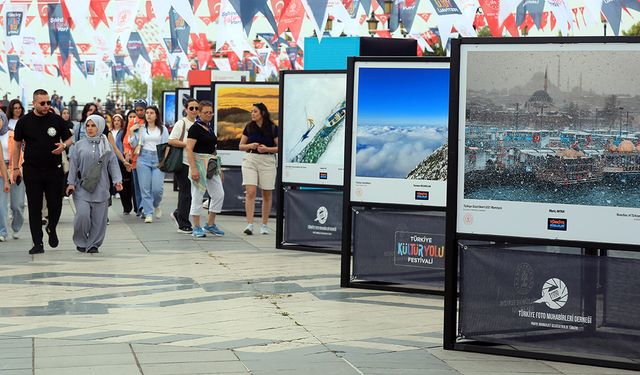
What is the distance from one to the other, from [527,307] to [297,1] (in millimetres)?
18621

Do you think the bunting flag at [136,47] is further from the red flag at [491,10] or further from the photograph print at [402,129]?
the photograph print at [402,129]

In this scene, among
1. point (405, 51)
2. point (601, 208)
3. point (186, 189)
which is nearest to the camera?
point (601, 208)

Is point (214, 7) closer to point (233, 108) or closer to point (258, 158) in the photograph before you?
point (233, 108)

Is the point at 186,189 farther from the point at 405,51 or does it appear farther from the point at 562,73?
the point at 562,73

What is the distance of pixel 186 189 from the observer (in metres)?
18.9

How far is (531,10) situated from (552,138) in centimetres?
1605

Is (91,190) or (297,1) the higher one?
(297,1)

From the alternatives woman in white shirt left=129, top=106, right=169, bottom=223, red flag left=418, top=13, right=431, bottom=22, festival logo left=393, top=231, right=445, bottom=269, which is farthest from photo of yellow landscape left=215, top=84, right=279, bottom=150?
red flag left=418, top=13, right=431, bottom=22

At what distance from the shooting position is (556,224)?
29.4ft

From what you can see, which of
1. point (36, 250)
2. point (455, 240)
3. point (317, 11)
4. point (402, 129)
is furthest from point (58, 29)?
point (455, 240)

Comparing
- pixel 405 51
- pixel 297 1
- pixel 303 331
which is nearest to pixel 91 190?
pixel 405 51

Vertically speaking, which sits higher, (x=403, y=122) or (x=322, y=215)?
(x=403, y=122)

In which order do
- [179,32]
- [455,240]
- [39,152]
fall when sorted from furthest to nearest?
[179,32], [39,152], [455,240]

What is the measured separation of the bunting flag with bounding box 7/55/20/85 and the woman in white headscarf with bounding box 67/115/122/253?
36.1m
